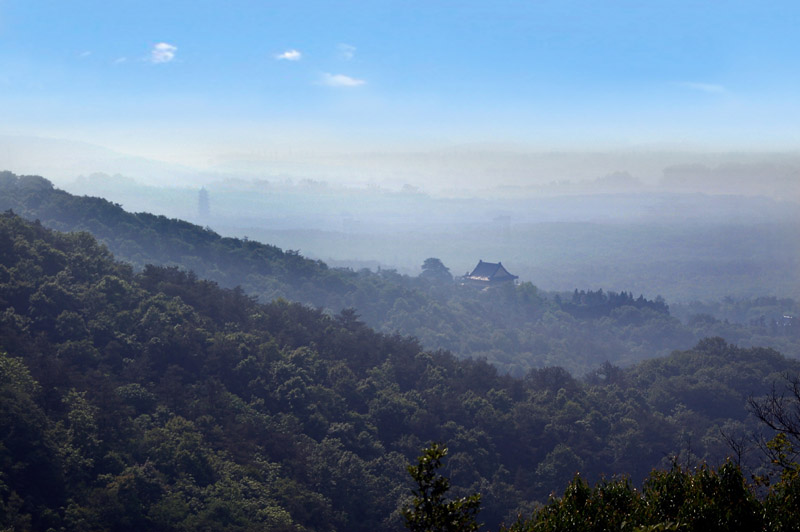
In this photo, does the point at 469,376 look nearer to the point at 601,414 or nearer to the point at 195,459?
the point at 601,414

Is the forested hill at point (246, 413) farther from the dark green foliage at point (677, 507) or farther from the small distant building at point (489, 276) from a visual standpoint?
the small distant building at point (489, 276)

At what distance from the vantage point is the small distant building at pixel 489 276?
437 ft

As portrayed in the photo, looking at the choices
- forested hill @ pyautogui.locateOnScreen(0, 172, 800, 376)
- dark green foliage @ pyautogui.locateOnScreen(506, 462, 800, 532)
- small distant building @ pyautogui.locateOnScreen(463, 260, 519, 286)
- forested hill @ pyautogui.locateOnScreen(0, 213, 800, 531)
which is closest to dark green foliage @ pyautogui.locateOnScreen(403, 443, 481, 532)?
dark green foliage @ pyautogui.locateOnScreen(506, 462, 800, 532)

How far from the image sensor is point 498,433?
4372 centimetres

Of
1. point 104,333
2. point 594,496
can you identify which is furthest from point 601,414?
point 594,496

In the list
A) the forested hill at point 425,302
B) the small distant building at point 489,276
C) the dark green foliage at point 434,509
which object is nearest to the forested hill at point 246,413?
the dark green foliage at point 434,509

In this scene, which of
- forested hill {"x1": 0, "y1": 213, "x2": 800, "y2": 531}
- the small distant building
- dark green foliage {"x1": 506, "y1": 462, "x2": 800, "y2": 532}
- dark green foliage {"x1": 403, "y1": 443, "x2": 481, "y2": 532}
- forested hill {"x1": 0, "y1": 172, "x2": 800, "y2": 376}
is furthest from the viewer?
the small distant building

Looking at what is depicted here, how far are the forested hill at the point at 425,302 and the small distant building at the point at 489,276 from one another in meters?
8.72

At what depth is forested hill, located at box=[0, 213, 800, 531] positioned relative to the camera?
1022 inches

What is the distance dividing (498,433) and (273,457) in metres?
17.2

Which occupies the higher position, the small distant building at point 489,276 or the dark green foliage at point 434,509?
the dark green foliage at point 434,509

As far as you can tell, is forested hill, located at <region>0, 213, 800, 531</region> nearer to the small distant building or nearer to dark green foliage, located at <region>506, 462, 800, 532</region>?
dark green foliage, located at <region>506, 462, 800, 532</region>

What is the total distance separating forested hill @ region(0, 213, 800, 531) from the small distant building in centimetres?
7390

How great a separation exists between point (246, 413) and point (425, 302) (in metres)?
65.7
